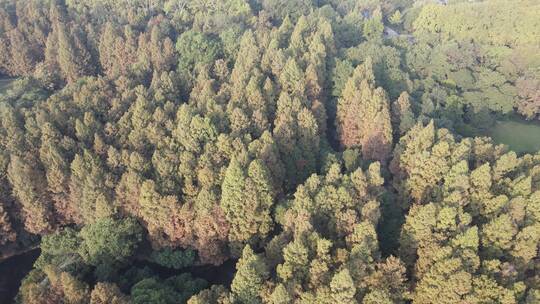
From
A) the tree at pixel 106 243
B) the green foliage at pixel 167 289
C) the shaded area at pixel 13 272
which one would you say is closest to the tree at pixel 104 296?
the green foliage at pixel 167 289

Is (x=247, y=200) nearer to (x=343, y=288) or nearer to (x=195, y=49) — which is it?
(x=343, y=288)

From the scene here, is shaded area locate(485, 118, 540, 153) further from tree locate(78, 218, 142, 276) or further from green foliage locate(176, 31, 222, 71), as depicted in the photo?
tree locate(78, 218, 142, 276)

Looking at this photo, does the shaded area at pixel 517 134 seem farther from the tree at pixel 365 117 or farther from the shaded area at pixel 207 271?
the shaded area at pixel 207 271

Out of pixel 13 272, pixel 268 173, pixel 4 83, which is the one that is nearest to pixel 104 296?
pixel 268 173

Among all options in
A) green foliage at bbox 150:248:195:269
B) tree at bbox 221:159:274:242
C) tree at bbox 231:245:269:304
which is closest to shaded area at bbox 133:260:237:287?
green foliage at bbox 150:248:195:269

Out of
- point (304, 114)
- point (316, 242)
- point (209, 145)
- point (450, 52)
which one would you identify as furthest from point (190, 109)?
point (450, 52)

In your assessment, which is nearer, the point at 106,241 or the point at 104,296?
the point at 104,296

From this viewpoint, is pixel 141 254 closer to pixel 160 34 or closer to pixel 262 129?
pixel 262 129
